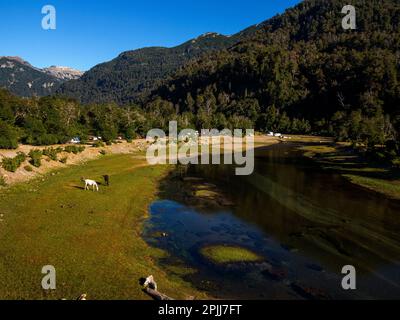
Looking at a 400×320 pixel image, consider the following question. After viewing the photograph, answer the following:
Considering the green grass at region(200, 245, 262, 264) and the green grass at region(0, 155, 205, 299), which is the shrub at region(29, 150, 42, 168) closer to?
the green grass at region(0, 155, 205, 299)

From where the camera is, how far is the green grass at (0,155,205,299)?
21656mm

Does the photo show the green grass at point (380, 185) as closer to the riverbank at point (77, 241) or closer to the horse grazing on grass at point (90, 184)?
the riverbank at point (77, 241)

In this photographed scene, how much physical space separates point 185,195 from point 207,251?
21976 millimetres

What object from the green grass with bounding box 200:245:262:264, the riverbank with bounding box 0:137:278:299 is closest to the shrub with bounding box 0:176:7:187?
the riverbank with bounding box 0:137:278:299

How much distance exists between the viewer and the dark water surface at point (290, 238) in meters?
23.9

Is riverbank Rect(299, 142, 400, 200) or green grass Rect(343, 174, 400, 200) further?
riverbank Rect(299, 142, 400, 200)

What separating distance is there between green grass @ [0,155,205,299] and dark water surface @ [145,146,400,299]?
2183mm

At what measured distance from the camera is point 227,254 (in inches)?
1151

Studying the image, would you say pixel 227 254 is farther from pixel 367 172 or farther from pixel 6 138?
pixel 6 138

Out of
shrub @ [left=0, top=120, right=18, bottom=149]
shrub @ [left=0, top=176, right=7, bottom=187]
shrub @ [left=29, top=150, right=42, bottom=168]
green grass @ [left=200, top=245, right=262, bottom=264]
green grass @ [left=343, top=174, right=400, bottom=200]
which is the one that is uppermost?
shrub @ [left=0, top=120, right=18, bottom=149]

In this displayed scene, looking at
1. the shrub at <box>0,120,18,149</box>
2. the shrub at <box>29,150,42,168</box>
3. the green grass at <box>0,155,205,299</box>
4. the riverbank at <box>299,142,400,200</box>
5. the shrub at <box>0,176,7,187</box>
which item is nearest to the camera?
the green grass at <box>0,155,205,299</box>

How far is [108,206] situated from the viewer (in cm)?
4050

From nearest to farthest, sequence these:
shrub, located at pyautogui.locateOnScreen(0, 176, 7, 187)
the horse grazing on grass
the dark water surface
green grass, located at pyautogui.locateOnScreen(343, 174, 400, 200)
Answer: the dark water surface
shrub, located at pyautogui.locateOnScreen(0, 176, 7, 187)
the horse grazing on grass
green grass, located at pyautogui.locateOnScreen(343, 174, 400, 200)

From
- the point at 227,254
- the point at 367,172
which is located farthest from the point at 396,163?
the point at 227,254
